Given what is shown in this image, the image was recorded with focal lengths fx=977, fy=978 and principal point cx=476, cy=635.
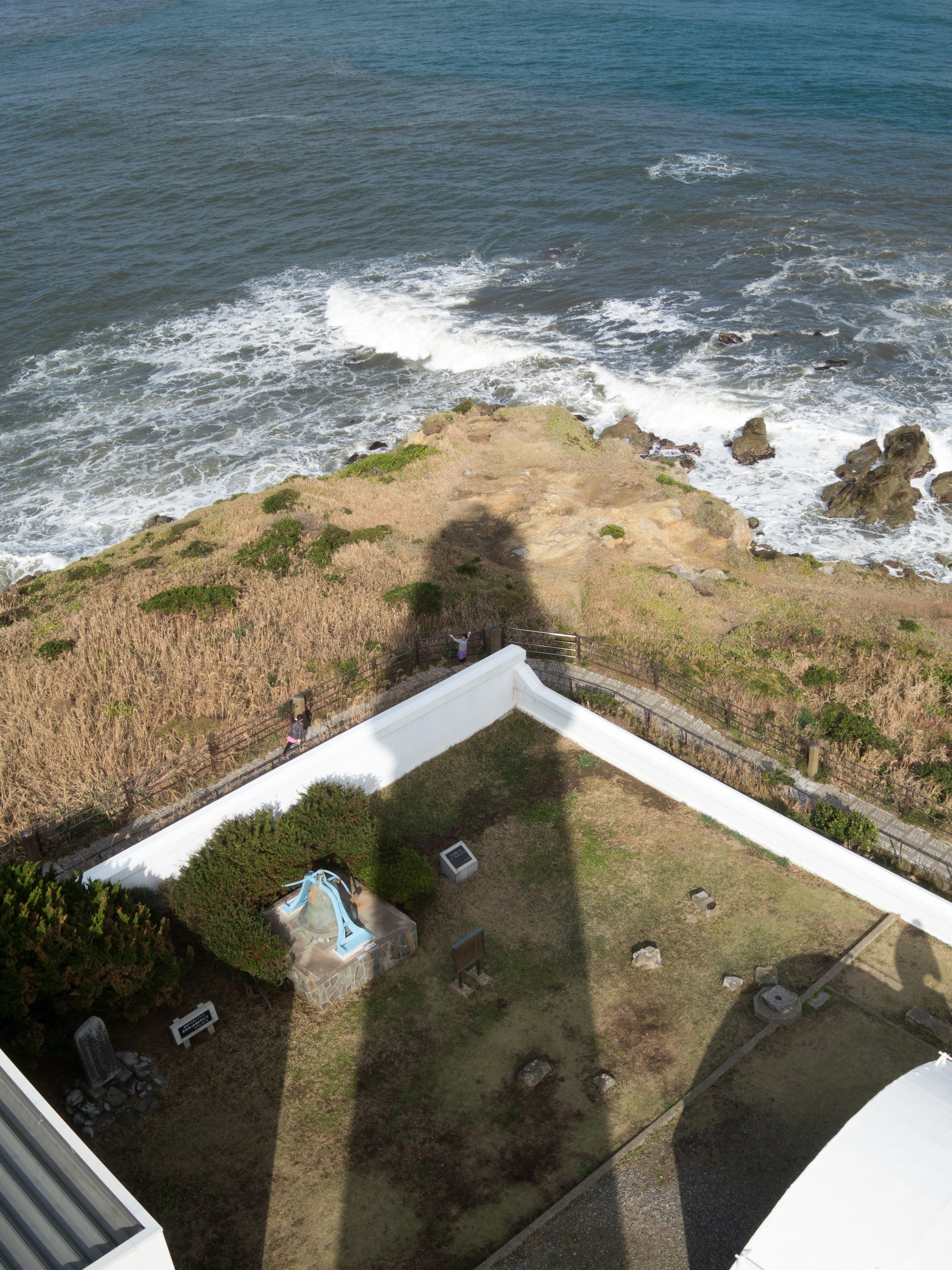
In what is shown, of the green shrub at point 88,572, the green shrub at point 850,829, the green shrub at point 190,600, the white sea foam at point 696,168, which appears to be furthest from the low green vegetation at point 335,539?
the white sea foam at point 696,168

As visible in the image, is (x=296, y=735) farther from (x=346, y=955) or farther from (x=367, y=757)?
(x=346, y=955)

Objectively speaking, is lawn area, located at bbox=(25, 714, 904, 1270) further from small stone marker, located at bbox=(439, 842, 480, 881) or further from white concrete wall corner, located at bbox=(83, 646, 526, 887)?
white concrete wall corner, located at bbox=(83, 646, 526, 887)

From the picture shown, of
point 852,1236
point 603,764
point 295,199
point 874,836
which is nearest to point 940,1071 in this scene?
point 852,1236

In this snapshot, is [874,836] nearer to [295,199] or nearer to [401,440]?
[401,440]

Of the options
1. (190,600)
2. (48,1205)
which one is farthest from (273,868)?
(190,600)

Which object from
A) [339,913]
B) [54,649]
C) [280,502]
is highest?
[339,913]
